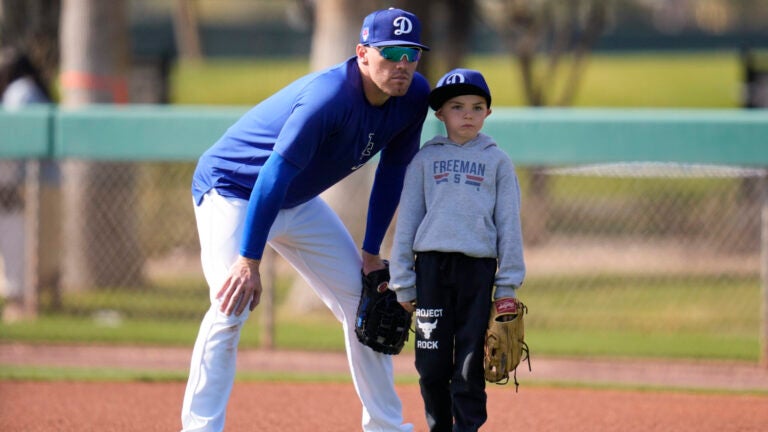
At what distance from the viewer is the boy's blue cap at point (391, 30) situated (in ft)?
15.6

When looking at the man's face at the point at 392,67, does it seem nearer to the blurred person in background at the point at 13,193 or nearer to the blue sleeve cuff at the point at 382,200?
the blue sleeve cuff at the point at 382,200

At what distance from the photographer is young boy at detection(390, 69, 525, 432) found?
15.7 ft

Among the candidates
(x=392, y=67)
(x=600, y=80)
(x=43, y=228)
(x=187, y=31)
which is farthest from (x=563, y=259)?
(x=600, y=80)

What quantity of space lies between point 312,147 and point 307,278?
0.90 meters

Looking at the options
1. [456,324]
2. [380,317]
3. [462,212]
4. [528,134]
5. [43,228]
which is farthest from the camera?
[43,228]

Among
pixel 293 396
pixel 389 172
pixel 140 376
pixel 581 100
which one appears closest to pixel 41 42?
pixel 140 376

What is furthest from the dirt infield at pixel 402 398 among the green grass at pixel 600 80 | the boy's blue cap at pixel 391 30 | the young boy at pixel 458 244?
the green grass at pixel 600 80

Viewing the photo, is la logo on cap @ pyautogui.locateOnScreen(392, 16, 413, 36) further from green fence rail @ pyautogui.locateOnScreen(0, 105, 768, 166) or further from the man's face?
green fence rail @ pyautogui.locateOnScreen(0, 105, 768, 166)

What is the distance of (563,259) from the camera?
11.5m

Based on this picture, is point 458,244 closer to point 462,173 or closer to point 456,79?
point 462,173

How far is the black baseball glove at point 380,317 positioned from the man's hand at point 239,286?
56 centimetres

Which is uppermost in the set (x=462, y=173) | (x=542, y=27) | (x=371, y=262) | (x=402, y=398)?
(x=542, y=27)

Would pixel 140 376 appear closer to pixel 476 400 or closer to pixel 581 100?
pixel 476 400

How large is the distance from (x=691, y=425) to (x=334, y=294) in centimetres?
231
